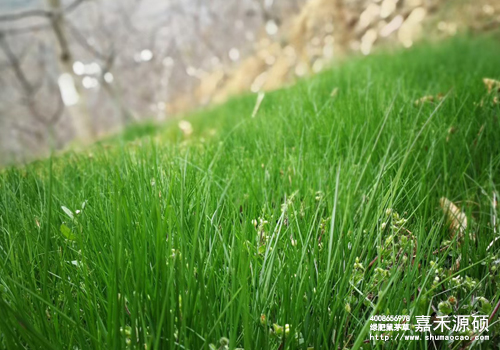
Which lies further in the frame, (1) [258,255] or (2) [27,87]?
(2) [27,87]

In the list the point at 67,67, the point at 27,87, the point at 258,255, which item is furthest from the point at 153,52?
the point at 258,255

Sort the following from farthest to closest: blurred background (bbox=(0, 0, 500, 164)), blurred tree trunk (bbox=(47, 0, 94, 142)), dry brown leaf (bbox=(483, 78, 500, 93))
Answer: blurred background (bbox=(0, 0, 500, 164)) < blurred tree trunk (bbox=(47, 0, 94, 142)) < dry brown leaf (bbox=(483, 78, 500, 93))

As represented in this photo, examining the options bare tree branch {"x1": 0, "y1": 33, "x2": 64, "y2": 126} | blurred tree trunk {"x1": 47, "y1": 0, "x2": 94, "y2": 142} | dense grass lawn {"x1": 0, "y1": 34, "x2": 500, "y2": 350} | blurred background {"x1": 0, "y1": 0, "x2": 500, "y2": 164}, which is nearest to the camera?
dense grass lawn {"x1": 0, "y1": 34, "x2": 500, "y2": 350}

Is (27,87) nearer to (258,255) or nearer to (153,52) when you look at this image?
(153,52)

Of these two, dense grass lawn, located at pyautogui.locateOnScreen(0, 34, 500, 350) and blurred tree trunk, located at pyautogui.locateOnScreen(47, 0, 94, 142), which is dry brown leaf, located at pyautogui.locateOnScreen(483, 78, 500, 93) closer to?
dense grass lawn, located at pyautogui.locateOnScreen(0, 34, 500, 350)

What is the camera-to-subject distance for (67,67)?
14.8ft

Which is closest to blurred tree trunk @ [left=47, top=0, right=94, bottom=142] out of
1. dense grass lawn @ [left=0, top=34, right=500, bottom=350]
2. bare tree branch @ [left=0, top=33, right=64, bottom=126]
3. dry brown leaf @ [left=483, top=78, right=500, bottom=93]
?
dense grass lawn @ [left=0, top=34, right=500, bottom=350]

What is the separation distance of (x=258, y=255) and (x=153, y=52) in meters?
13.8

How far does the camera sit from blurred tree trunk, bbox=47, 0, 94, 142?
4238 millimetres

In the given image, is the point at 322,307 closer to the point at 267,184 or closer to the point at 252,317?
the point at 252,317

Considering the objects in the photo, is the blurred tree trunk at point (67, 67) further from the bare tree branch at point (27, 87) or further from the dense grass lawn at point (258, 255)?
the bare tree branch at point (27, 87)

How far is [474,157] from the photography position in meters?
0.77

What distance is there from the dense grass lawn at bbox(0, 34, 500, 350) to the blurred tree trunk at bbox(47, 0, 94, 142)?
14.2 feet

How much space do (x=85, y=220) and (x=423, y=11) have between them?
440 cm
